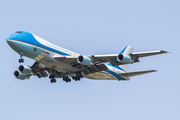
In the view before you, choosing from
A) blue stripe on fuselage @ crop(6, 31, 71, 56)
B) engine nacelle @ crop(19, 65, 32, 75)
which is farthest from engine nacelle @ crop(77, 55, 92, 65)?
engine nacelle @ crop(19, 65, 32, 75)

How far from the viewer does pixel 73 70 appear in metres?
46.5

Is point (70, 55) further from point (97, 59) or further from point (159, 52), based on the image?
point (159, 52)

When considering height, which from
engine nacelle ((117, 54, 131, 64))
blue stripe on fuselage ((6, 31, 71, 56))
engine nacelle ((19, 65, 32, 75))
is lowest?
engine nacelle ((19, 65, 32, 75))

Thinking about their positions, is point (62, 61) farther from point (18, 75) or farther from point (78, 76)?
point (18, 75)

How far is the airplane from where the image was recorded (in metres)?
40.2

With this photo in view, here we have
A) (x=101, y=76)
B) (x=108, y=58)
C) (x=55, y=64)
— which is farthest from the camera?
(x=101, y=76)

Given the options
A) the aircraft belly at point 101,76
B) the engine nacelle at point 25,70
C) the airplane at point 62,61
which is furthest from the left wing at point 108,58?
the engine nacelle at point 25,70

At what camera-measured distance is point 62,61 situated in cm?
4300

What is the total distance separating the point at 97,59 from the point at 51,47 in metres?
6.82

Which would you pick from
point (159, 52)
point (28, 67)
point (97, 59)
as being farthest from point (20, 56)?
point (159, 52)

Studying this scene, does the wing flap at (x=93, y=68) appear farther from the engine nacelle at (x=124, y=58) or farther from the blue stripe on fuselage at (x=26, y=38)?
the blue stripe on fuselage at (x=26, y=38)

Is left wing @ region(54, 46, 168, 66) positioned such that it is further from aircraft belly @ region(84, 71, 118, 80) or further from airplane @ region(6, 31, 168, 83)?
aircraft belly @ region(84, 71, 118, 80)

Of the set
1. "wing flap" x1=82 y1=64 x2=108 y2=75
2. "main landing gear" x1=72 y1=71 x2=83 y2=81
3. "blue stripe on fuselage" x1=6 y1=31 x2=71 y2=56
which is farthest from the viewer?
"main landing gear" x1=72 y1=71 x2=83 y2=81

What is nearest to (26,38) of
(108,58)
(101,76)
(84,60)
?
(84,60)
